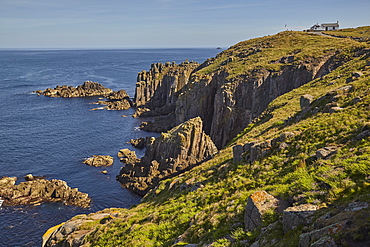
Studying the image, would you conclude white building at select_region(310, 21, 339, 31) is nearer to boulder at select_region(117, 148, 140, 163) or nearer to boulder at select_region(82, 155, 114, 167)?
boulder at select_region(117, 148, 140, 163)

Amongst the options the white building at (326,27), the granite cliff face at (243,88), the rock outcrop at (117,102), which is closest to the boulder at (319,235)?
the granite cliff face at (243,88)

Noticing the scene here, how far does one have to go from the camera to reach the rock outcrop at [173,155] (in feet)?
188

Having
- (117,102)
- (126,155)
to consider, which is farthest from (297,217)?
(117,102)

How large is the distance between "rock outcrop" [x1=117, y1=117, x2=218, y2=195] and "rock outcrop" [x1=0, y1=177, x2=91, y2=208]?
10.1 metres

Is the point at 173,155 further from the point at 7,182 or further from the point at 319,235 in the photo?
the point at 319,235

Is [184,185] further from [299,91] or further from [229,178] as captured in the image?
[299,91]

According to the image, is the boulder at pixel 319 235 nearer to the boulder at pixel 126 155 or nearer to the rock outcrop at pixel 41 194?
the rock outcrop at pixel 41 194

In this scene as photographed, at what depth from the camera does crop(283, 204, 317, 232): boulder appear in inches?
424

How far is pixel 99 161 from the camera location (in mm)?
71438

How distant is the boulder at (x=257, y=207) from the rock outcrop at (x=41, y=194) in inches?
A: 1824

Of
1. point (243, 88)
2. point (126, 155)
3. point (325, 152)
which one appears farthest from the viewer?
point (126, 155)

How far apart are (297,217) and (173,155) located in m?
47.9

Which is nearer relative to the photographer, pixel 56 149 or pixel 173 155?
pixel 173 155

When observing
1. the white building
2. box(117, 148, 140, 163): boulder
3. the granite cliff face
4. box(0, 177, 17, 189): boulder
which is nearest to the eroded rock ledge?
the granite cliff face
